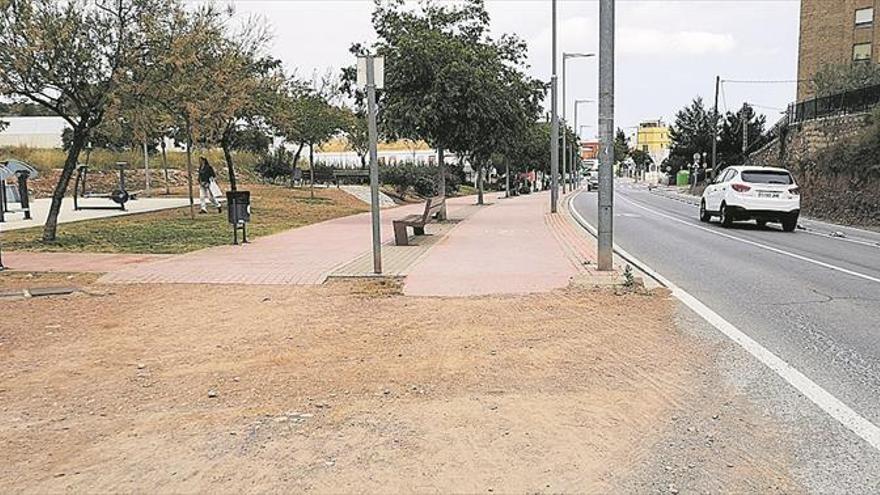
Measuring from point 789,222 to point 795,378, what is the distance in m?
16.6

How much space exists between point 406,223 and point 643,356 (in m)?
9.72

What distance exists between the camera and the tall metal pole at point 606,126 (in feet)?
35.2

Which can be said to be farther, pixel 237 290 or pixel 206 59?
pixel 206 59

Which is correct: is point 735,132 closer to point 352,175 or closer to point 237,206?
point 352,175

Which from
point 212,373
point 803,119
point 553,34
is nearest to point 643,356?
point 212,373

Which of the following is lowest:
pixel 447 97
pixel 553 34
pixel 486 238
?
pixel 486 238

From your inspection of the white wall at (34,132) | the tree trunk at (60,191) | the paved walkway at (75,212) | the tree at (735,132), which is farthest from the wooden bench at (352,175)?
the tree trunk at (60,191)

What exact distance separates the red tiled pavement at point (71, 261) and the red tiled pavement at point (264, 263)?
491 mm

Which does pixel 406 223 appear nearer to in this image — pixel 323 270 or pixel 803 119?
pixel 323 270

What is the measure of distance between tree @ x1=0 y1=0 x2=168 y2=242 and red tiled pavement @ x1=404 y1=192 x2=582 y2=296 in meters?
7.01

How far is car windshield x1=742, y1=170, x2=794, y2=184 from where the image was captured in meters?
21.3

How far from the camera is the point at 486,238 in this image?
17.5 meters

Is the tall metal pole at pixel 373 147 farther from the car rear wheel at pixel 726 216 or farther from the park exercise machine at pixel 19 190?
the park exercise machine at pixel 19 190

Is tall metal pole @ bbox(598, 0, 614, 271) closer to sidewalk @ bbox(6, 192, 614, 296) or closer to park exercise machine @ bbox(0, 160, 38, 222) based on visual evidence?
sidewalk @ bbox(6, 192, 614, 296)
